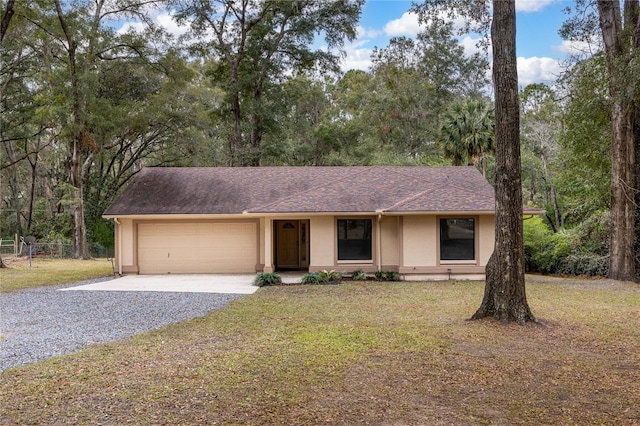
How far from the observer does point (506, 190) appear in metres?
7.99

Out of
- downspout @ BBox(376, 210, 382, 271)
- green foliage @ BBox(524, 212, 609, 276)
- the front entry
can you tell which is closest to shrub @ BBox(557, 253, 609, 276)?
green foliage @ BBox(524, 212, 609, 276)

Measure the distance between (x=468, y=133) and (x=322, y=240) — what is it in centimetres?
1399

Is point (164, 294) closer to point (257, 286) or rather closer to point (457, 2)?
point (257, 286)

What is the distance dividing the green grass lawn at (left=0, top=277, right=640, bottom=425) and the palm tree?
56.7ft

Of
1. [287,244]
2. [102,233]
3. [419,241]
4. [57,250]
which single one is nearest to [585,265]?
[419,241]

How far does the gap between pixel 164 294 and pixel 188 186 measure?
22.4 feet

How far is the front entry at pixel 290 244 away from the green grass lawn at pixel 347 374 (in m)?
8.64

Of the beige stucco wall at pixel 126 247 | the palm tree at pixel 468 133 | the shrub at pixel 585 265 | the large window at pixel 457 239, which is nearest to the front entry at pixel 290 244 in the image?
the beige stucco wall at pixel 126 247

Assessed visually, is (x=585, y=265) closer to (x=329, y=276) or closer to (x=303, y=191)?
(x=329, y=276)

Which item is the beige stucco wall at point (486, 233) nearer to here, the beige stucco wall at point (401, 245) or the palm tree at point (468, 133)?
the beige stucco wall at point (401, 245)

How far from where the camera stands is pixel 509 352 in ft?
20.5

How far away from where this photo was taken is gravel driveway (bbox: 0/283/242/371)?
6.77 m

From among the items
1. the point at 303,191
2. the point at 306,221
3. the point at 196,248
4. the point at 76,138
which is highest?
the point at 76,138

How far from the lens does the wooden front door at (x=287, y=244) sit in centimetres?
1772
